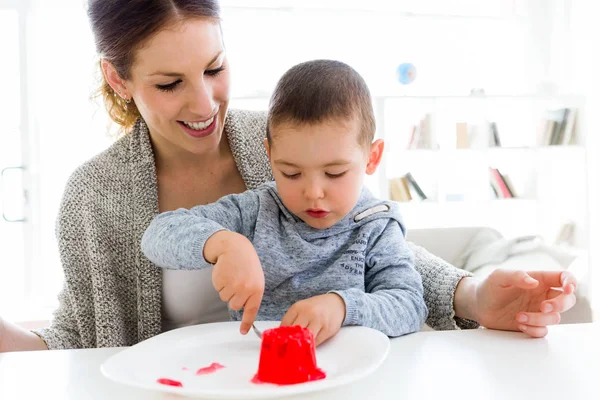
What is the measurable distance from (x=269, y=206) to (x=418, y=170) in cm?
405

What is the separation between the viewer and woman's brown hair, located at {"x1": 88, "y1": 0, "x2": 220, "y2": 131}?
4.34 ft

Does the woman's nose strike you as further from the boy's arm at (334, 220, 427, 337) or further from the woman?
the boy's arm at (334, 220, 427, 337)

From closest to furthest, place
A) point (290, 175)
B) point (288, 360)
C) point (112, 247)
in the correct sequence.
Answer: point (288, 360)
point (290, 175)
point (112, 247)

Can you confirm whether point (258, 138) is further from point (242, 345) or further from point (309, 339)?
point (309, 339)

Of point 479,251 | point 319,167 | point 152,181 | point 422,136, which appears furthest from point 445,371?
point 422,136

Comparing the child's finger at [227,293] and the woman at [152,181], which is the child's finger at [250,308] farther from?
the woman at [152,181]

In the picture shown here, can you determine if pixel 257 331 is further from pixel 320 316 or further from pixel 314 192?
pixel 314 192

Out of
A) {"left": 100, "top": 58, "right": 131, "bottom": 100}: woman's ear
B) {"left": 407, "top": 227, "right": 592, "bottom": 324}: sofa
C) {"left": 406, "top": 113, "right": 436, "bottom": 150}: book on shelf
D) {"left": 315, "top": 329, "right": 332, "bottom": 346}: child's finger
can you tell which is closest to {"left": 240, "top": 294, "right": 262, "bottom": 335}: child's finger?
{"left": 315, "top": 329, "right": 332, "bottom": 346}: child's finger

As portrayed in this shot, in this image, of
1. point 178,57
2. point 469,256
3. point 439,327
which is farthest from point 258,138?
point 469,256

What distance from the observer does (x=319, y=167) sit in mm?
1087

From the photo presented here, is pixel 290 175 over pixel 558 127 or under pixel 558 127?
under

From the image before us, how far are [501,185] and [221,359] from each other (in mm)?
4685

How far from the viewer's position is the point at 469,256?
2.86 m

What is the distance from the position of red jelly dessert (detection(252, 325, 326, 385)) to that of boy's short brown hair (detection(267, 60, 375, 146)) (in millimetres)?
419
